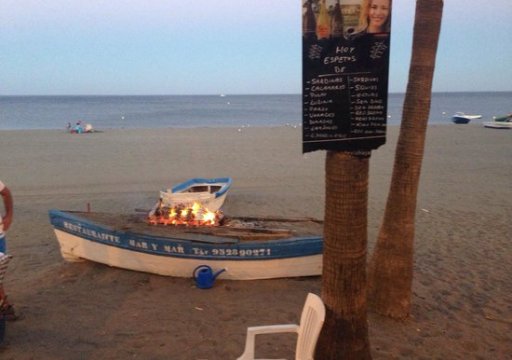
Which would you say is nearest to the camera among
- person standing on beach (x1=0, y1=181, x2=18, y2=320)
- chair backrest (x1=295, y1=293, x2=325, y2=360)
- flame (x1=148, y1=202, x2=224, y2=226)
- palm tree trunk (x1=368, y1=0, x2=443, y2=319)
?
chair backrest (x1=295, y1=293, x2=325, y2=360)

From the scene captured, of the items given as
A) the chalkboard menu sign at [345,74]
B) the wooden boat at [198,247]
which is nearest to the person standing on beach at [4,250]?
the wooden boat at [198,247]

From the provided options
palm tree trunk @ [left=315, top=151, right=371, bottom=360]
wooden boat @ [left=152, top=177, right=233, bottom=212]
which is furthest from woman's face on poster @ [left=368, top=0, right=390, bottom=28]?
wooden boat @ [left=152, top=177, right=233, bottom=212]

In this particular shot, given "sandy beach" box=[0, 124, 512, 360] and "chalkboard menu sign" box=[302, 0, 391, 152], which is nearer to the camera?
"chalkboard menu sign" box=[302, 0, 391, 152]

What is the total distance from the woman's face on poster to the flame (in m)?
5.13

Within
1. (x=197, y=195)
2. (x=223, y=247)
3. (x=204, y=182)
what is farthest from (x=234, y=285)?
(x=204, y=182)

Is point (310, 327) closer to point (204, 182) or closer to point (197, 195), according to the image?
point (197, 195)

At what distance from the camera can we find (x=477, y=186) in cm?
1582

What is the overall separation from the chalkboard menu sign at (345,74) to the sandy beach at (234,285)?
9.49 feet

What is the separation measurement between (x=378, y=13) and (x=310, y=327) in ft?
8.65

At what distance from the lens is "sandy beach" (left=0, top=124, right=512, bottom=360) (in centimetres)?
534

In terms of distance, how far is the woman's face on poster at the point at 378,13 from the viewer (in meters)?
3.25

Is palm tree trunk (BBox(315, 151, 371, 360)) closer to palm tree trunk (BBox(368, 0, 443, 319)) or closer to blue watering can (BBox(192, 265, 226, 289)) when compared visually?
palm tree trunk (BBox(368, 0, 443, 319))

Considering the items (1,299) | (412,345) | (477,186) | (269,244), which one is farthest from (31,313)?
(477,186)

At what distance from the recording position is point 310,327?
390 cm
